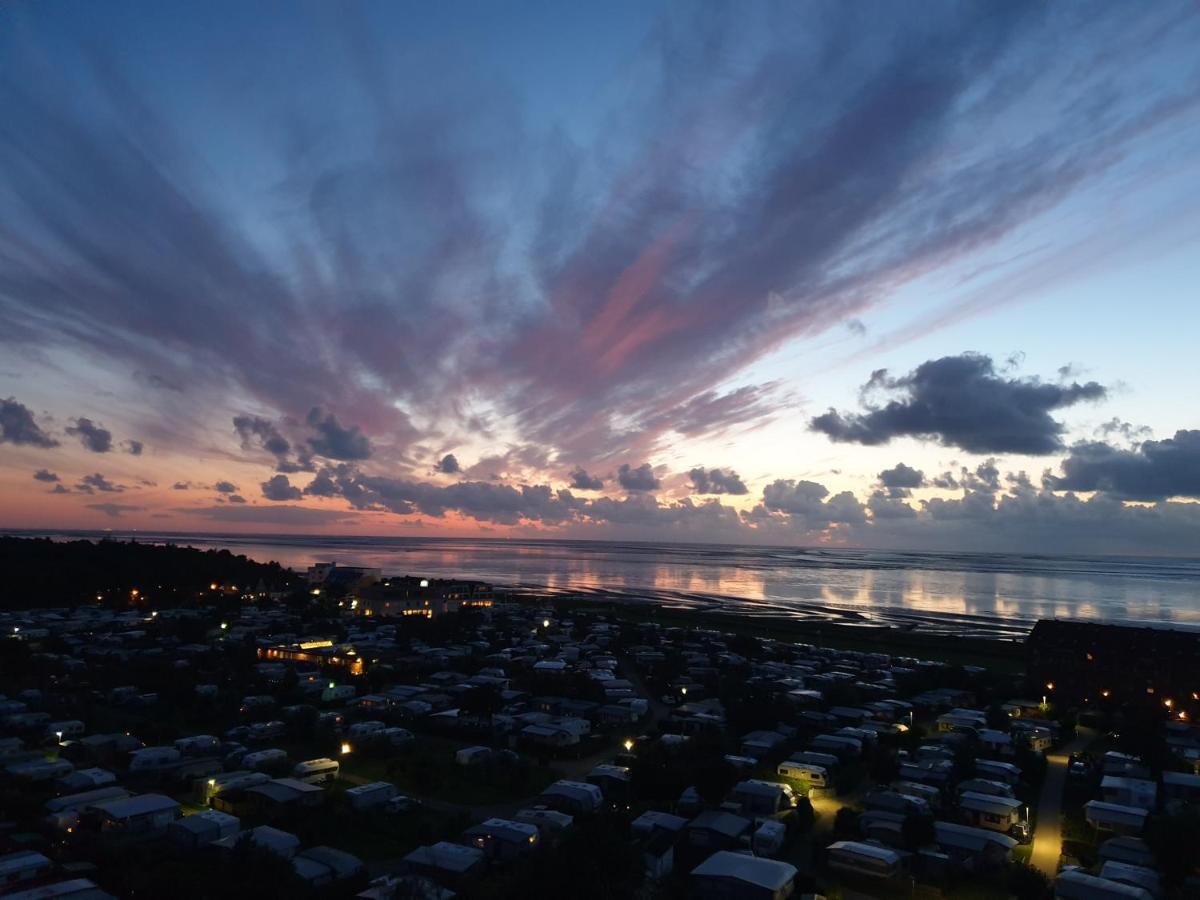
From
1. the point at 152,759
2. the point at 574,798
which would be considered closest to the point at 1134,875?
the point at 574,798

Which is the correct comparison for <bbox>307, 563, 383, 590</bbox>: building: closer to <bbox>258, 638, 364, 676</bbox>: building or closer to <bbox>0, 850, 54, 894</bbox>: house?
<bbox>258, 638, 364, 676</bbox>: building

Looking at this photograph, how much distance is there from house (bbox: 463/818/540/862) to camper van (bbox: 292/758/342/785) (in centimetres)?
526

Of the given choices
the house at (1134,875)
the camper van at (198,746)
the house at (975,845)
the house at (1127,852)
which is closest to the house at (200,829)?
the camper van at (198,746)

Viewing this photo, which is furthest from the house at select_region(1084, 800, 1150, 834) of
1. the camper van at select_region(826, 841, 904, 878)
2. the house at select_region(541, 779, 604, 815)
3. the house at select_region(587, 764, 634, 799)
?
the house at select_region(541, 779, 604, 815)

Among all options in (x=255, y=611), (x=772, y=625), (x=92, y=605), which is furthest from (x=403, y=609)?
(x=772, y=625)

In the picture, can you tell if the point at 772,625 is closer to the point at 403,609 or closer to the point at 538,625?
the point at 538,625

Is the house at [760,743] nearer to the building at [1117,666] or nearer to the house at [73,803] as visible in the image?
the building at [1117,666]

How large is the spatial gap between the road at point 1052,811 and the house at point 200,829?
48.1ft

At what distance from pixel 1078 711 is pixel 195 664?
33.0m

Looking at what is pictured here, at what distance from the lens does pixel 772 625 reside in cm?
4934

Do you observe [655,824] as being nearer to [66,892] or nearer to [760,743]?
[760,743]

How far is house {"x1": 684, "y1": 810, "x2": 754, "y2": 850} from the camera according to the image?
13.6 metres

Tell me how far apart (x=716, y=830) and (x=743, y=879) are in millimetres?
2303

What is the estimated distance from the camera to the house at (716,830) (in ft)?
44.7
